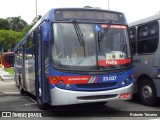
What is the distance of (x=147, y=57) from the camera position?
11062mm

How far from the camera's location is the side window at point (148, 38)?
10.7 m

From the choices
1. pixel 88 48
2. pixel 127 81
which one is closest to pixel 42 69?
pixel 88 48

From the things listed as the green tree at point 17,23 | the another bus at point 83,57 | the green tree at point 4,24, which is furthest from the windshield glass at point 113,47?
the green tree at point 17,23

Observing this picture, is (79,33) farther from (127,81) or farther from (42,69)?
(127,81)

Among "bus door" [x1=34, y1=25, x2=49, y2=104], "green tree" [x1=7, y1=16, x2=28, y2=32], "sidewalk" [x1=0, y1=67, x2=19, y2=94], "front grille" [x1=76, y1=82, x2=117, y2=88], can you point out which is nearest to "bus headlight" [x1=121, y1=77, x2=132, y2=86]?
"front grille" [x1=76, y1=82, x2=117, y2=88]

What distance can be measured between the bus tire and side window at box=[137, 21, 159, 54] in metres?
1.01

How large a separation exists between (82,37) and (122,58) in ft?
4.22

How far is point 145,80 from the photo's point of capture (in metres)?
11.2

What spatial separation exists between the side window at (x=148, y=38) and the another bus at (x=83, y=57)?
4.45ft

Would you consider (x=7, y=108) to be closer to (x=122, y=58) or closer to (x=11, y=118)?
(x=11, y=118)

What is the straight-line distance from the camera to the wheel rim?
1086 centimetres

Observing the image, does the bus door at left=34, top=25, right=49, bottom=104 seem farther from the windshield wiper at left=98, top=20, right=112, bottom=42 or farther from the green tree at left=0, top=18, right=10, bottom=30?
the green tree at left=0, top=18, right=10, bottom=30

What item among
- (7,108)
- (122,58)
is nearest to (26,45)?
(7,108)

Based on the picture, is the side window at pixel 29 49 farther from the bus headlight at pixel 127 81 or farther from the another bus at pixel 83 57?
the bus headlight at pixel 127 81
